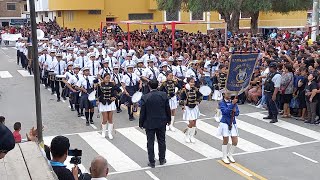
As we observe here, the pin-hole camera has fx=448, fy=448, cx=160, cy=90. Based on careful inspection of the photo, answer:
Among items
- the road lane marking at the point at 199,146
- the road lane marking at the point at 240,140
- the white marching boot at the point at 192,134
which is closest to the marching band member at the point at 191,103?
the white marching boot at the point at 192,134

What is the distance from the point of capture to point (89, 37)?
3033 centimetres

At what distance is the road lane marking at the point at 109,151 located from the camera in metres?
10.3

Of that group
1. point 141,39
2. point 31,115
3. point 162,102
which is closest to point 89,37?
point 141,39

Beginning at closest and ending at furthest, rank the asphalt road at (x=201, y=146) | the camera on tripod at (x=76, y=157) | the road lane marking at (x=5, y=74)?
the camera on tripod at (x=76, y=157) < the asphalt road at (x=201, y=146) < the road lane marking at (x=5, y=74)

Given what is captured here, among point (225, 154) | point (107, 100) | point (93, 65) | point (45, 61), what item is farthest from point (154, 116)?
point (45, 61)

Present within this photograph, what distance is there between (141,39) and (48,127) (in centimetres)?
1539

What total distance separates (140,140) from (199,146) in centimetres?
169

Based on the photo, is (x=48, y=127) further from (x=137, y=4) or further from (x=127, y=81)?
(x=137, y=4)

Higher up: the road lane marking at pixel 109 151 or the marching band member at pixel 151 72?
the marching band member at pixel 151 72

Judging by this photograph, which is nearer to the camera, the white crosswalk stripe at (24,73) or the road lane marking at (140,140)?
the road lane marking at (140,140)

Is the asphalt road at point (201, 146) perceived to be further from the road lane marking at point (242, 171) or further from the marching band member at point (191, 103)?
the marching band member at point (191, 103)

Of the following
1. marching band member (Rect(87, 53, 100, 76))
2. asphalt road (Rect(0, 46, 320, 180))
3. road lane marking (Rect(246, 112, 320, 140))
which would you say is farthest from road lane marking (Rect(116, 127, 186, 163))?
marching band member (Rect(87, 53, 100, 76))

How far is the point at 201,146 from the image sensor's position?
38.8 feet

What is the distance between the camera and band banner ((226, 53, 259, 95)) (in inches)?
393
